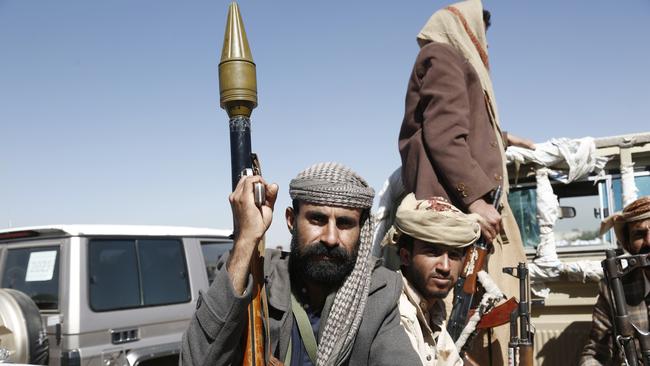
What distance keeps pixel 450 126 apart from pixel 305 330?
152cm

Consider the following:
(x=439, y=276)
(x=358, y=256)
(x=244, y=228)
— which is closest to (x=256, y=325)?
(x=244, y=228)

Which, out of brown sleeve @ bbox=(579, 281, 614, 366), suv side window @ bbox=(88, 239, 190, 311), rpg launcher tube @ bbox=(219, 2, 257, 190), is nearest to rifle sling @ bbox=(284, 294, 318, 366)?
rpg launcher tube @ bbox=(219, 2, 257, 190)

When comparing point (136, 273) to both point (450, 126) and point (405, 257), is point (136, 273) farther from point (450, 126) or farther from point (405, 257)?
point (450, 126)

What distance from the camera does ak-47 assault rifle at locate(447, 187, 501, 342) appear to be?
2994 millimetres

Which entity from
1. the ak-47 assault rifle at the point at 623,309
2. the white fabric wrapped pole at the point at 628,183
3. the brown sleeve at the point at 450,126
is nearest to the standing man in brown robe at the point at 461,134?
the brown sleeve at the point at 450,126

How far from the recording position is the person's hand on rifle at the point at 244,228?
175 centimetres

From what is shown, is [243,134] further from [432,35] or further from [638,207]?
[638,207]

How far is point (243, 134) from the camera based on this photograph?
1.90 metres

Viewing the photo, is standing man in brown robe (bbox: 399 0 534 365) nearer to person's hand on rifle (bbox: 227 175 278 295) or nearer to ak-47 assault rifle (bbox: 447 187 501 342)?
ak-47 assault rifle (bbox: 447 187 501 342)

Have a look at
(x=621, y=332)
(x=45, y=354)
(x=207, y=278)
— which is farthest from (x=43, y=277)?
(x=621, y=332)

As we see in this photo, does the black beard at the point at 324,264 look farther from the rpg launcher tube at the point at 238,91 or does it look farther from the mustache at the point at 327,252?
the rpg launcher tube at the point at 238,91

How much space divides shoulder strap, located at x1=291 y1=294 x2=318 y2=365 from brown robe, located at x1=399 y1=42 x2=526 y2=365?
48.8 inches

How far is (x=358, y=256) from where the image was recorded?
2.22 meters

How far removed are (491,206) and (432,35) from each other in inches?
46.6
